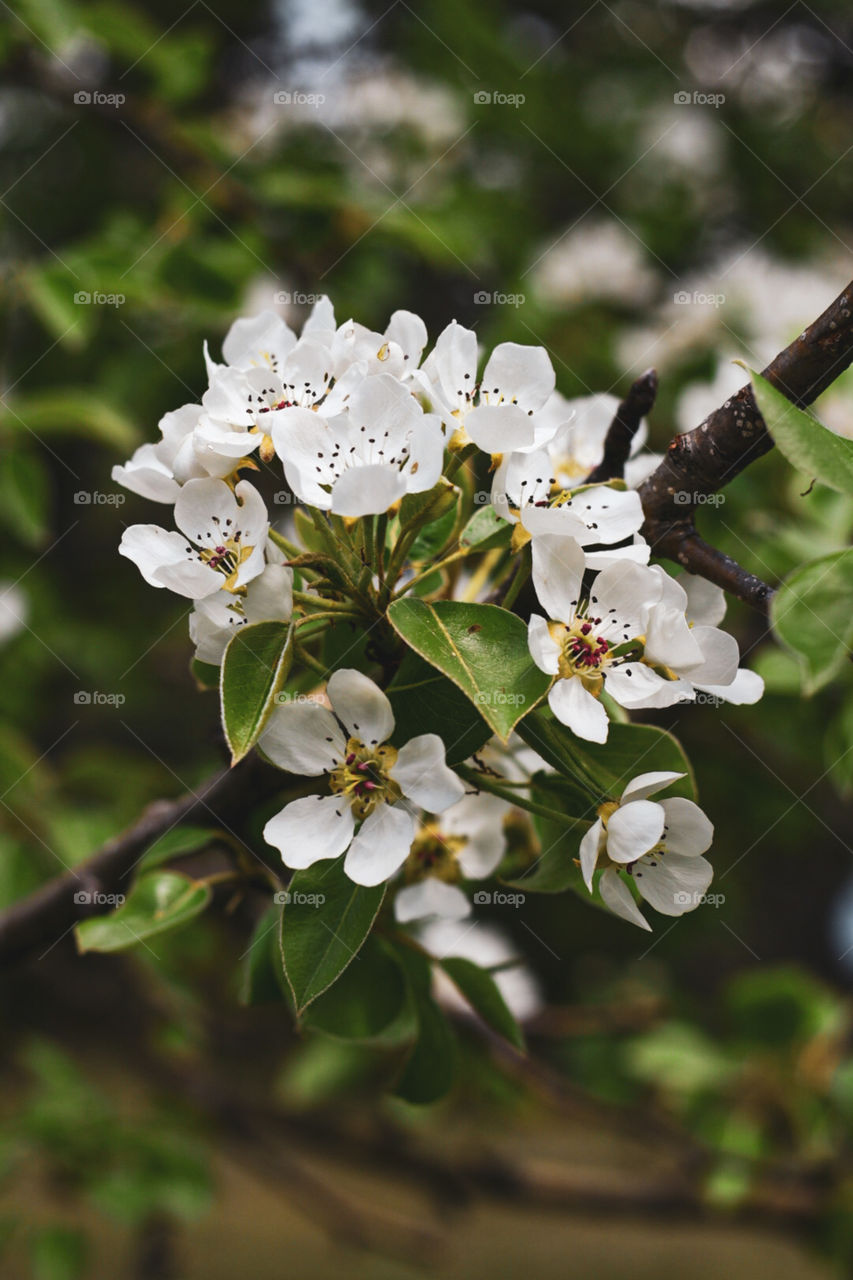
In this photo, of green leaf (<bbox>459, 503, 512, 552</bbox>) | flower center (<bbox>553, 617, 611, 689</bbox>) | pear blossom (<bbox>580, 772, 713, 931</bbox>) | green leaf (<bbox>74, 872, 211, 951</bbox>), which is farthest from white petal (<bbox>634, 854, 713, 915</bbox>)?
green leaf (<bbox>74, 872, 211, 951</bbox>)

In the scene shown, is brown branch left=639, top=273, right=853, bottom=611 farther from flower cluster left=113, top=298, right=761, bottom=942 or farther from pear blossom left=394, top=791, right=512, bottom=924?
pear blossom left=394, top=791, right=512, bottom=924

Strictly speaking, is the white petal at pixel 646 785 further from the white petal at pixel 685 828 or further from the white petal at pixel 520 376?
the white petal at pixel 520 376

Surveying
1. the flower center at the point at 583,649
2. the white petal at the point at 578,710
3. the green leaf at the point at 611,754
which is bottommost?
the green leaf at the point at 611,754

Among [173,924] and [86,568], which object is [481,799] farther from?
[86,568]

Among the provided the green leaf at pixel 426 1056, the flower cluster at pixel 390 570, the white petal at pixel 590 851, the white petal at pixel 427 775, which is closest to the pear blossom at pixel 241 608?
the flower cluster at pixel 390 570

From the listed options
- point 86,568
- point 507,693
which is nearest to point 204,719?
point 86,568
